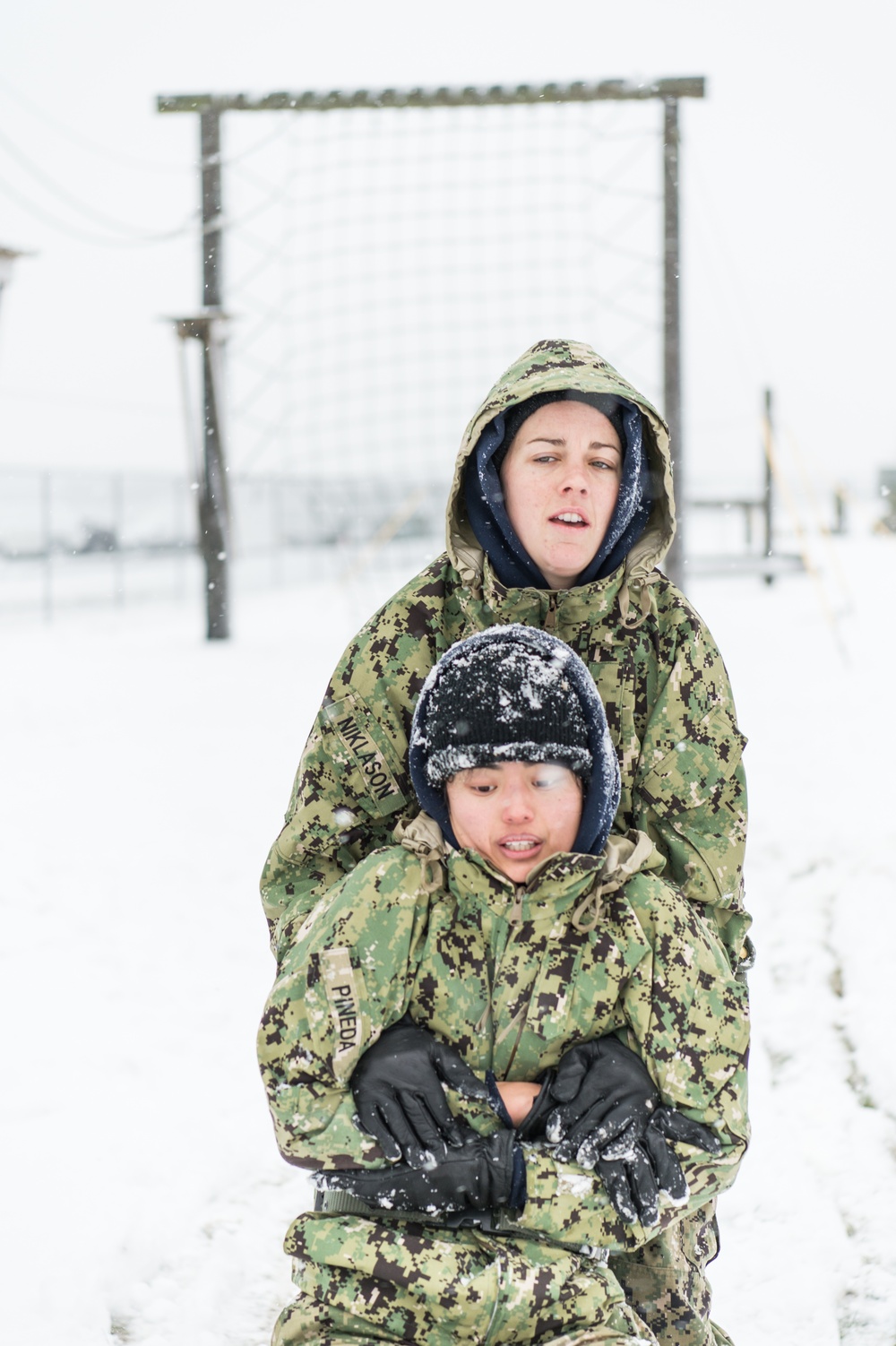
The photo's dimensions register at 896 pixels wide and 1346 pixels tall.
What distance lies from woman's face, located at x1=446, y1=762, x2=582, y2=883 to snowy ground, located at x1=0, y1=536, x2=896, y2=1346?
1.22 metres

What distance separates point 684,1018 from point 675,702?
1.87ft

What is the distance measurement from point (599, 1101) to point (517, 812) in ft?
1.44

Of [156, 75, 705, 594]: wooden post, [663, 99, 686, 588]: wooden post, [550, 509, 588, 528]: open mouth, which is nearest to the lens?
[550, 509, 588, 528]: open mouth

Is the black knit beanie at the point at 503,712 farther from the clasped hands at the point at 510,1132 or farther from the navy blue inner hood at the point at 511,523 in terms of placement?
the clasped hands at the point at 510,1132

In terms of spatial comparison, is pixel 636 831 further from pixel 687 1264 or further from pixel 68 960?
pixel 68 960

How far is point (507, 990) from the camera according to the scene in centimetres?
185

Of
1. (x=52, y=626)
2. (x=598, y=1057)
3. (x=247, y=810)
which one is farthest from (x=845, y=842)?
(x=52, y=626)

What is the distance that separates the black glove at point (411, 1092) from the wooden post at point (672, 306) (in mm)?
6361

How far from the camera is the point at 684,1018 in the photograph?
1817 mm

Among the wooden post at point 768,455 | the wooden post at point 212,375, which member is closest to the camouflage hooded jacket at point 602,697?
the wooden post at point 212,375

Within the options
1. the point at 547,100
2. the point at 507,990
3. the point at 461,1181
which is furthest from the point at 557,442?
the point at 547,100

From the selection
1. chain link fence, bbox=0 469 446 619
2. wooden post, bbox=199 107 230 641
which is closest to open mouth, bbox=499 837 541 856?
wooden post, bbox=199 107 230 641

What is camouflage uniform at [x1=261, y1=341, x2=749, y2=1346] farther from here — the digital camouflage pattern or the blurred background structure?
the blurred background structure

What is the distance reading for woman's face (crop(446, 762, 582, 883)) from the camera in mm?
1905
